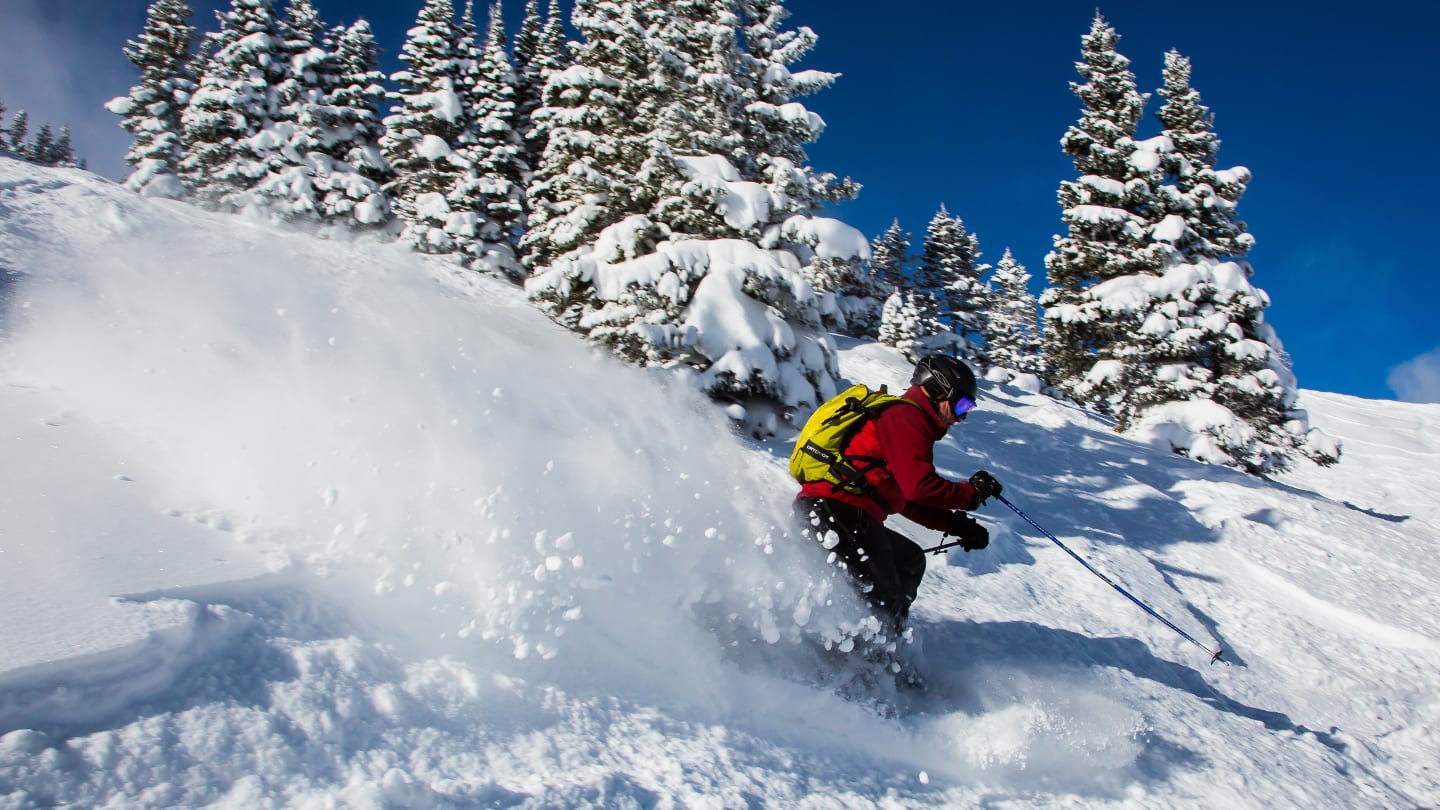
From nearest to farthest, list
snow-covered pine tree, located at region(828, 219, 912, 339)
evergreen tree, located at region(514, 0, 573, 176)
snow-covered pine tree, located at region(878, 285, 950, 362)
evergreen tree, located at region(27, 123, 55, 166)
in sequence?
1. evergreen tree, located at region(514, 0, 573, 176)
2. snow-covered pine tree, located at region(878, 285, 950, 362)
3. snow-covered pine tree, located at region(828, 219, 912, 339)
4. evergreen tree, located at region(27, 123, 55, 166)

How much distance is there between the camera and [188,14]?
104 feet

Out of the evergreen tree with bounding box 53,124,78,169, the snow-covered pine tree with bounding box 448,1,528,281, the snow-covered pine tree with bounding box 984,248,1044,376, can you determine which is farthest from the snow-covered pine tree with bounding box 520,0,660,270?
the evergreen tree with bounding box 53,124,78,169

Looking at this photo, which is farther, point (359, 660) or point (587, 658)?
point (587, 658)

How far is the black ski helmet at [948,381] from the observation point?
488 centimetres

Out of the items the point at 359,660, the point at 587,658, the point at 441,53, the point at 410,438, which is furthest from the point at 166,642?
the point at 441,53

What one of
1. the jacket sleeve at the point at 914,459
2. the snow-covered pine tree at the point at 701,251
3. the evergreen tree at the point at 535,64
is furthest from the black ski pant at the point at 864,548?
the evergreen tree at the point at 535,64

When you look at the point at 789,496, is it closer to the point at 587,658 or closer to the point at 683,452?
the point at 683,452

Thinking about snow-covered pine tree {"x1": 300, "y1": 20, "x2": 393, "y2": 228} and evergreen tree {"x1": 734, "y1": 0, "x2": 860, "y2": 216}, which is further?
snow-covered pine tree {"x1": 300, "y1": 20, "x2": 393, "y2": 228}

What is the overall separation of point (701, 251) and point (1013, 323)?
4024 cm

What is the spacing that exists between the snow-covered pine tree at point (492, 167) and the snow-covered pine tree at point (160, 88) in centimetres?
1338

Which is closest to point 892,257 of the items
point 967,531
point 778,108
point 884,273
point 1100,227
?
point 884,273

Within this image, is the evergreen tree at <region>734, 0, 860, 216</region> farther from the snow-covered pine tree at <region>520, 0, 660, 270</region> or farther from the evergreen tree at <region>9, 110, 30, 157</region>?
the evergreen tree at <region>9, 110, 30, 157</region>

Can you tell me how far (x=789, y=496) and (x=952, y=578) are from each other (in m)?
1.98

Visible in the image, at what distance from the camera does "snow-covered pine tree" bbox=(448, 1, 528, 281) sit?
25172mm
